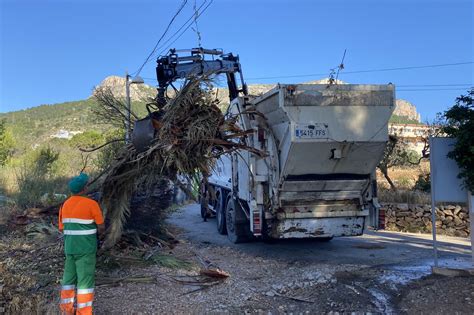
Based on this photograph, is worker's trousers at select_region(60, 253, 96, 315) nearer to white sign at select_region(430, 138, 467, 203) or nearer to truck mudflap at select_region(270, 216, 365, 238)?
truck mudflap at select_region(270, 216, 365, 238)

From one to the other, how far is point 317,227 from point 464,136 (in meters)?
3.05

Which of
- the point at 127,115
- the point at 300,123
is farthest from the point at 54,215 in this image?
the point at 300,123

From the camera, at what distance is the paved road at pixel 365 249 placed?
809 centimetres

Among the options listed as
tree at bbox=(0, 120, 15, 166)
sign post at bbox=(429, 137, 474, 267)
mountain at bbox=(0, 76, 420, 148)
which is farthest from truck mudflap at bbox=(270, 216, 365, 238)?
mountain at bbox=(0, 76, 420, 148)

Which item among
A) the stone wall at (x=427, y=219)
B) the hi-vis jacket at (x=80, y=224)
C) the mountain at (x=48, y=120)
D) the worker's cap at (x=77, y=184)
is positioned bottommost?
the stone wall at (x=427, y=219)

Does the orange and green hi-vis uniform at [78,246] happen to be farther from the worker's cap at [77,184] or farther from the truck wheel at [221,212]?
the truck wheel at [221,212]

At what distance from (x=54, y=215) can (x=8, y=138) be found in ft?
65.7

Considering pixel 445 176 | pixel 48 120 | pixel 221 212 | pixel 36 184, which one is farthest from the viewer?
pixel 48 120

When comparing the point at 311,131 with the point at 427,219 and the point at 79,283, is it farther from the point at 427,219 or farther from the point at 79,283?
the point at 427,219

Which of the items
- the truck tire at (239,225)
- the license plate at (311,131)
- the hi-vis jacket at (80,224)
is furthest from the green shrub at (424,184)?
the hi-vis jacket at (80,224)

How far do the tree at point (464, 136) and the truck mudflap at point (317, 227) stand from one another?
7.80ft

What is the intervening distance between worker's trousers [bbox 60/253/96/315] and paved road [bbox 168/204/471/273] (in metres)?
4.22

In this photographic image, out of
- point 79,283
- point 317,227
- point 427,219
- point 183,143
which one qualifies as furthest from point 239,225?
point 427,219

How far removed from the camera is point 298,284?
6355mm
